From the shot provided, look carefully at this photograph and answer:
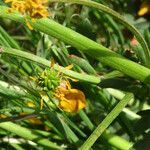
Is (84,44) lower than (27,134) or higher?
higher

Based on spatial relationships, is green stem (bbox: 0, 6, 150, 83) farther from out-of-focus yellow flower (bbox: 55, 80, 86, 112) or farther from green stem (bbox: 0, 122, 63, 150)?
green stem (bbox: 0, 122, 63, 150)

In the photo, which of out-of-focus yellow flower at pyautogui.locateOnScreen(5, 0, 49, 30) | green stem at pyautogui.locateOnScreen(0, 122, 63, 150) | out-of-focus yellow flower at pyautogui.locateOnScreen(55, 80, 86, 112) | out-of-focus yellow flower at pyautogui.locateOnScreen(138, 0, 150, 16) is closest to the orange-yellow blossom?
out-of-focus yellow flower at pyautogui.locateOnScreen(5, 0, 49, 30)

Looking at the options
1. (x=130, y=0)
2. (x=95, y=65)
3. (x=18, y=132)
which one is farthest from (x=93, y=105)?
(x=130, y=0)

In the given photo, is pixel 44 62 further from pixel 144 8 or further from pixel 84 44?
pixel 144 8

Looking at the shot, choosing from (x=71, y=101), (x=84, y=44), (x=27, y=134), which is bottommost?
(x=27, y=134)

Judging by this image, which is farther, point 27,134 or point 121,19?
point 27,134

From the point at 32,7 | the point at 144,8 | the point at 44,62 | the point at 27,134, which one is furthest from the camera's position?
the point at 144,8

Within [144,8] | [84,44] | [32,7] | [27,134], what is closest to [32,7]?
[32,7]

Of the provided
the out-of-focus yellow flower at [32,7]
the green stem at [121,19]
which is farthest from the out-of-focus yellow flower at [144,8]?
the out-of-focus yellow flower at [32,7]
